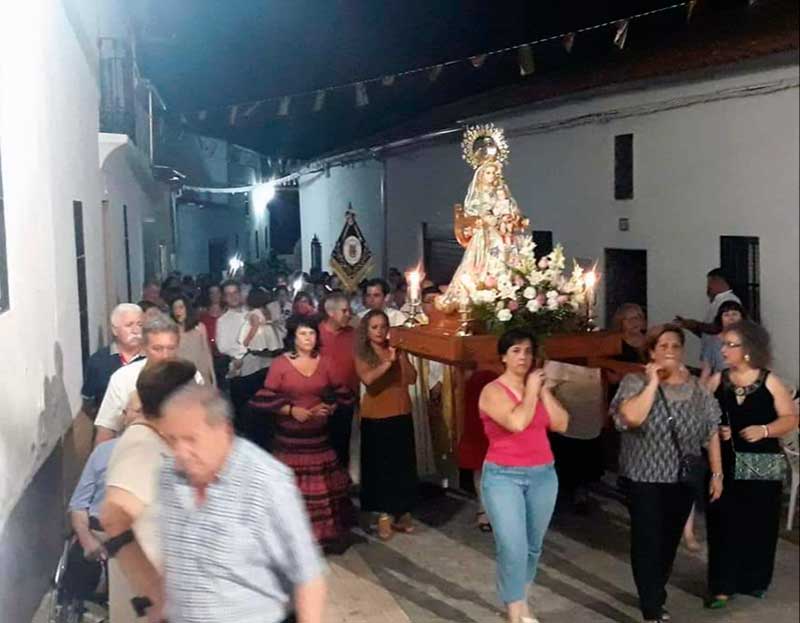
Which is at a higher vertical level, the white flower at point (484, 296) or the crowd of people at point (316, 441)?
the white flower at point (484, 296)

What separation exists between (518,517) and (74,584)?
100 centimetres

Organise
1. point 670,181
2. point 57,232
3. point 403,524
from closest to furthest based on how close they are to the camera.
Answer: point 670,181 < point 57,232 < point 403,524

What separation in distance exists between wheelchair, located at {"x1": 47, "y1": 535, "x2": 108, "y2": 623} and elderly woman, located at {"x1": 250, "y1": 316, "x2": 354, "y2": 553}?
498 millimetres

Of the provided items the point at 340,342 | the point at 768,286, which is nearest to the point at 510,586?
the point at 340,342

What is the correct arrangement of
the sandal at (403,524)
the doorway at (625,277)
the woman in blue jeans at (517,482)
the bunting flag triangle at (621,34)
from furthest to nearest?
the sandal at (403,524) < the woman in blue jeans at (517,482) < the bunting flag triangle at (621,34) < the doorway at (625,277)

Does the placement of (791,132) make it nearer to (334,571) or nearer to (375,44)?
(375,44)

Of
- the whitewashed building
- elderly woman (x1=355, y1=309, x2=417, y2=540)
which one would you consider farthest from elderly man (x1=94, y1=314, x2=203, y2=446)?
elderly woman (x1=355, y1=309, x2=417, y2=540)

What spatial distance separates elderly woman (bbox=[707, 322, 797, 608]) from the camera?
1454 mm

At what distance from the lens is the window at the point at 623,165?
1.63m

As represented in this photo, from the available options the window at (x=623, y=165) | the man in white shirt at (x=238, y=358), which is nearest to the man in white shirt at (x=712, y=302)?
the window at (x=623, y=165)

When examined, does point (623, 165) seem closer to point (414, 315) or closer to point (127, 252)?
point (414, 315)

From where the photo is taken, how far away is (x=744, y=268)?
1.35 meters

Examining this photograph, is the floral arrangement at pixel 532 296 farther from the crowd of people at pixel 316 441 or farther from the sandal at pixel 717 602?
the sandal at pixel 717 602

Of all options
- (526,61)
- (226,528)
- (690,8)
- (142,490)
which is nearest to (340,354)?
(142,490)
